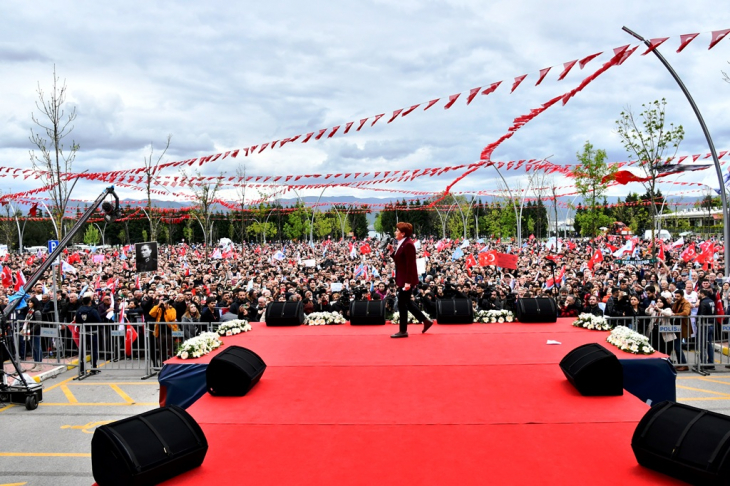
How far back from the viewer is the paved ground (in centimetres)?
750

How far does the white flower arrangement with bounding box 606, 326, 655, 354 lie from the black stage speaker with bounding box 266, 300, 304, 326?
547cm

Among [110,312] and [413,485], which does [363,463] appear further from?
[110,312]

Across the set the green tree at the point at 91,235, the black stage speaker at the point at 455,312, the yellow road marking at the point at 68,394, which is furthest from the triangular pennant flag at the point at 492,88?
the green tree at the point at 91,235

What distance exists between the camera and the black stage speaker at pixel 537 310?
1033cm

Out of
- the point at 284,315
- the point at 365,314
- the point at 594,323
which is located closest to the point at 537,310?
the point at 594,323

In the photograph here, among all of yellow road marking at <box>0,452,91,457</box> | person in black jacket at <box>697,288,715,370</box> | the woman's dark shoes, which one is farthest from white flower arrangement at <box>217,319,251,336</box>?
person in black jacket at <box>697,288,715,370</box>

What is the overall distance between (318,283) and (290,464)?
52.0 ft

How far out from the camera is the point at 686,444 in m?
4.03

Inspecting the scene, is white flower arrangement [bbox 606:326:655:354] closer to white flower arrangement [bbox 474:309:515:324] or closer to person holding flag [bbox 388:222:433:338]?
white flower arrangement [bbox 474:309:515:324]

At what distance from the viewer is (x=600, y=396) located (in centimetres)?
600

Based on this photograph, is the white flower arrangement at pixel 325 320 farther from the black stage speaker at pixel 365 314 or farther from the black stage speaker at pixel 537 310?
the black stage speaker at pixel 537 310

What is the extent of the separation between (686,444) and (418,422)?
223 cm

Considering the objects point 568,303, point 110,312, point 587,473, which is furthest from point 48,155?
point 587,473

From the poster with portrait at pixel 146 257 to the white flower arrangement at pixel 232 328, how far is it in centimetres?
766
